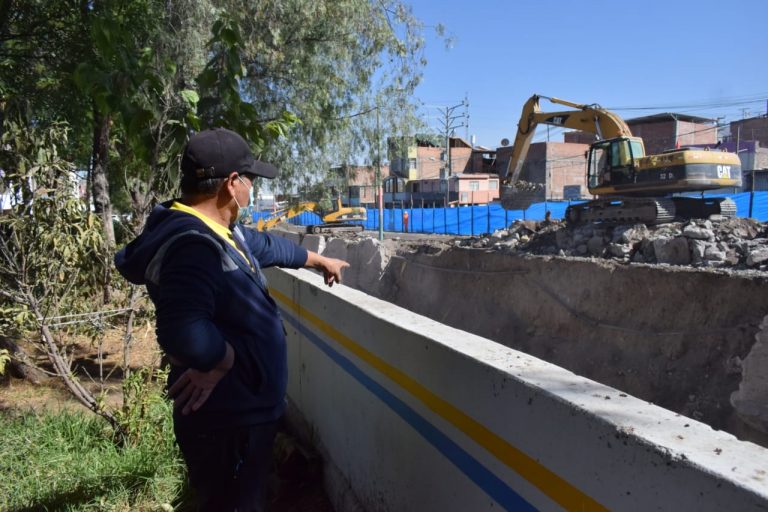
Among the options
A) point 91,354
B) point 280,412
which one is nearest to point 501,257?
point 91,354

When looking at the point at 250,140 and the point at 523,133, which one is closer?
the point at 250,140

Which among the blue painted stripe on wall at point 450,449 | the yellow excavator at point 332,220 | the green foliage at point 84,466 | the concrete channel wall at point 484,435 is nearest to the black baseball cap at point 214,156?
the concrete channel wall at point 484,435

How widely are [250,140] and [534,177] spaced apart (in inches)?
2216

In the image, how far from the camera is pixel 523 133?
20594 mm

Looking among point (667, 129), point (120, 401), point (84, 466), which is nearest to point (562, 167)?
point (667, 129)

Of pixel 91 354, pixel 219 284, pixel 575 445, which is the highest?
pixel 219 284

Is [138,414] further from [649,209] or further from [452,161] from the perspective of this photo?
[452,161]

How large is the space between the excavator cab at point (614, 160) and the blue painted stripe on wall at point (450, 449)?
1515 centimetres

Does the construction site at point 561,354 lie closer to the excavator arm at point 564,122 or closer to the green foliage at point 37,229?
the excavator arm at point 564,122

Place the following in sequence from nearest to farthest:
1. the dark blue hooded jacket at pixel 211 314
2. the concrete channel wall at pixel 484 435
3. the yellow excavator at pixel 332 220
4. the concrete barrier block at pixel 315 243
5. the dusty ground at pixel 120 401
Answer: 1. the concrete channel wall at pixel 484 435
2. the dark blue hooded jacket at pixel 211 314
3. the dusty ground at pixel 120 401
4. the concrete barrier block at pixel 315 243
5. the yellow excavator at pixel 332 220

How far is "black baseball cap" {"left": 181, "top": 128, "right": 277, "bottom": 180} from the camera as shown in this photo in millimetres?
2162

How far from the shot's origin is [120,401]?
537 cm

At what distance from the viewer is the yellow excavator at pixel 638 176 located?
15359 mm

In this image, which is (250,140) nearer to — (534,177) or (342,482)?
(342,482)
